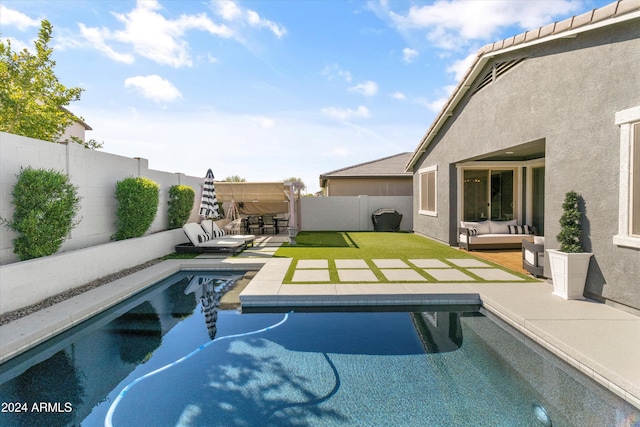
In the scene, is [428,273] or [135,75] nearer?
[428,273]

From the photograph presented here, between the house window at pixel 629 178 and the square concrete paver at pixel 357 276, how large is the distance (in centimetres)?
421

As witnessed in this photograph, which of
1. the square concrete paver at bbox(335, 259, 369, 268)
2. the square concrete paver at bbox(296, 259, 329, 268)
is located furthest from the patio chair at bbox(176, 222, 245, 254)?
the square concrete paver at bbox(335, 259, 369, 268)

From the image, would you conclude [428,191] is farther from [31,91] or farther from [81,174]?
[31,91]

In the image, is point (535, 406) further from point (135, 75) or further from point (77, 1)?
point (135, 75)

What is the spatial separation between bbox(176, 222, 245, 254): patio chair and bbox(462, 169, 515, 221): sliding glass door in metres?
8.48

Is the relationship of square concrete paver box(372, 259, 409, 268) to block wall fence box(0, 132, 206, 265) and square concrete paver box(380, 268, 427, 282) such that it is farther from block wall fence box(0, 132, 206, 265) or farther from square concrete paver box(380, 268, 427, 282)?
block wall fence box(0, 132, 206, 265)

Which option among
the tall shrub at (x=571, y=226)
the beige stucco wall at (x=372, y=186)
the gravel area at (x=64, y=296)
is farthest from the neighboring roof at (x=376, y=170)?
the gravel area at (x=64, y=296)

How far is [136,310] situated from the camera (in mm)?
6105

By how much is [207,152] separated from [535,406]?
71.7ft

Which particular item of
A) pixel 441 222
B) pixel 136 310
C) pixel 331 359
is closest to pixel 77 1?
pixel 136 310

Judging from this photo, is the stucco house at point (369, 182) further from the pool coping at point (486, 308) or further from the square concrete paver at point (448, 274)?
the pool coping at point (486, 308)

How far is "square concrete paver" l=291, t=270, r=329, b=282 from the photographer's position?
23.4 ft

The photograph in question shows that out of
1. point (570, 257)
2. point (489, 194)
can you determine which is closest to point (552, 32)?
point (570, 257)

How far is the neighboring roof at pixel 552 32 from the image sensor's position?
15.8 feet
